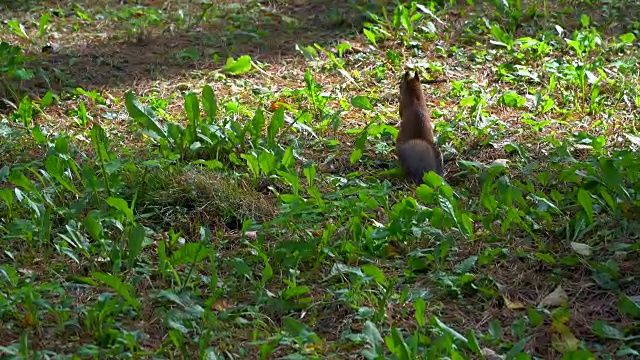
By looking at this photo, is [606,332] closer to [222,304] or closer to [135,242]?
[222,304]

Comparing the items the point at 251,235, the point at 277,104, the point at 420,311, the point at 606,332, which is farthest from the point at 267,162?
the point at 606,332

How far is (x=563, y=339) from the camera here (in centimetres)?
321

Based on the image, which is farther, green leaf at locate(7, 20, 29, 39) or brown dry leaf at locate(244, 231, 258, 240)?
green leaf at locate(7, 20, 29, 39)

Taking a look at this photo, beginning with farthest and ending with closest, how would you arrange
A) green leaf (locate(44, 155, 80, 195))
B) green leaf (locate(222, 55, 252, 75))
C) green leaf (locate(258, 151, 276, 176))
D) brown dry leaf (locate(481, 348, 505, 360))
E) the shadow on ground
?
the shadow on ground
green leaf (locate(222, 55, 252, 75))
green leaf (locate(258, 151, 276, 176))
green leaf (locate(44, 155, 80, 195))
brown dry leaf (locate(481, 348, 505, 360))

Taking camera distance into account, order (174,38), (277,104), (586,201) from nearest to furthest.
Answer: (586,201) → (277,104) → (174,38)

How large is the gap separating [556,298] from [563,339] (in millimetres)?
312

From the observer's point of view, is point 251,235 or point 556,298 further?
point 251,235

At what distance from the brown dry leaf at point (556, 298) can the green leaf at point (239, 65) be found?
9.90ft

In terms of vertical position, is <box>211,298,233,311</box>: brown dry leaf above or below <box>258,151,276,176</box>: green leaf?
below

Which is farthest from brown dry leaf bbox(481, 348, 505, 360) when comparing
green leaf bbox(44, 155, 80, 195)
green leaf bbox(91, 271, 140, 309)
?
green leaf bbox(44, 155, 80, 195)

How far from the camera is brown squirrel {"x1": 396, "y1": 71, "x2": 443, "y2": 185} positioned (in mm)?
4543

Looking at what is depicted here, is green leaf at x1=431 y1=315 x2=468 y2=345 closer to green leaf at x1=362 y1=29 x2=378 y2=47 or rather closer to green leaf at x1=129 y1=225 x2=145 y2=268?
green leaf at x1=129 y1=225 x2=145 y2=268

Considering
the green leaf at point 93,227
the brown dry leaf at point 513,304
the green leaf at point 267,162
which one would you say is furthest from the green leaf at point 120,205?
the brown dry leaf at point 513,304

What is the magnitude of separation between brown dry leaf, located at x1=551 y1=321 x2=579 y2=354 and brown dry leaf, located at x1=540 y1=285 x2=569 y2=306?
0.20 meters
